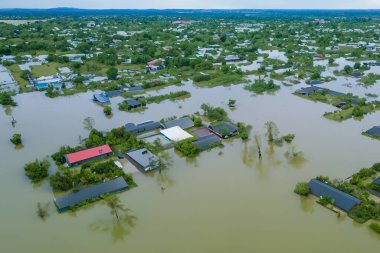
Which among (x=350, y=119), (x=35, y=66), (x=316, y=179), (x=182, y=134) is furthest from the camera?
(x=35, y=66)

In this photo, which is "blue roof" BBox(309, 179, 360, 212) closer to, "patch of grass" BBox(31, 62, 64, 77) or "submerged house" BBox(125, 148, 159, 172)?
"submerged house" BBox(125, 148, 159, 172)

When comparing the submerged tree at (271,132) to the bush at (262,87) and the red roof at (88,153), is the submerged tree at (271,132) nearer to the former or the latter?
the red roof at (88,153)

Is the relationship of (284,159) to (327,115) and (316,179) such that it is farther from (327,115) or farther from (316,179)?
(327,115)

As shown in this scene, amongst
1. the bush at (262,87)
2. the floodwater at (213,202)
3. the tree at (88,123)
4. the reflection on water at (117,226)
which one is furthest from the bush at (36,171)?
the bush at (262,87)

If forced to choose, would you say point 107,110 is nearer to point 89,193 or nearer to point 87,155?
point 87,155

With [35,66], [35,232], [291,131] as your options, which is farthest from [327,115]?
[35,66]

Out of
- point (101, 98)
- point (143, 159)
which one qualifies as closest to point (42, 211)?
point (143, 159)
